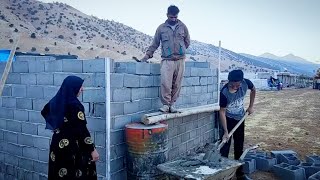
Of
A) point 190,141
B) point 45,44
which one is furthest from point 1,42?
point 190,141

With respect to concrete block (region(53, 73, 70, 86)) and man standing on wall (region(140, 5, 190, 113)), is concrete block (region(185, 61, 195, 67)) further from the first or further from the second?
concrete block (region(53, 73, 70, 86))

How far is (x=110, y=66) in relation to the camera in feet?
14.4

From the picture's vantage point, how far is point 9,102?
18.2 ft

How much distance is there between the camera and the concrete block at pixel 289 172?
570 cm

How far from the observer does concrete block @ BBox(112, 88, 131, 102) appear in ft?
14.5

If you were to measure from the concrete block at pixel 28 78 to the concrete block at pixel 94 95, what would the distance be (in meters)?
1.24

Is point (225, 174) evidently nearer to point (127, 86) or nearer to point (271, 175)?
point (127, 86)

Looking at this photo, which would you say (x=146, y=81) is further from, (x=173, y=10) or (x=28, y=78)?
(x=28, y=78)

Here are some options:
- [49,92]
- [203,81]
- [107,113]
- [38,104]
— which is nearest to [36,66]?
[49,92]

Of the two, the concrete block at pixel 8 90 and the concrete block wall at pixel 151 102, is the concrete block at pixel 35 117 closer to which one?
the concrete block at pixel 8 90

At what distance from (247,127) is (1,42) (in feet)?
124

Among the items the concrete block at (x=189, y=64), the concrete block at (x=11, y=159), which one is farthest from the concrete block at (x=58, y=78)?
the concrete block at (x=189, y=64)

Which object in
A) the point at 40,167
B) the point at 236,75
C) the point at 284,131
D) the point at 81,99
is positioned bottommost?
the point at 284,131

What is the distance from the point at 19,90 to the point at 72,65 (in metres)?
1.44
